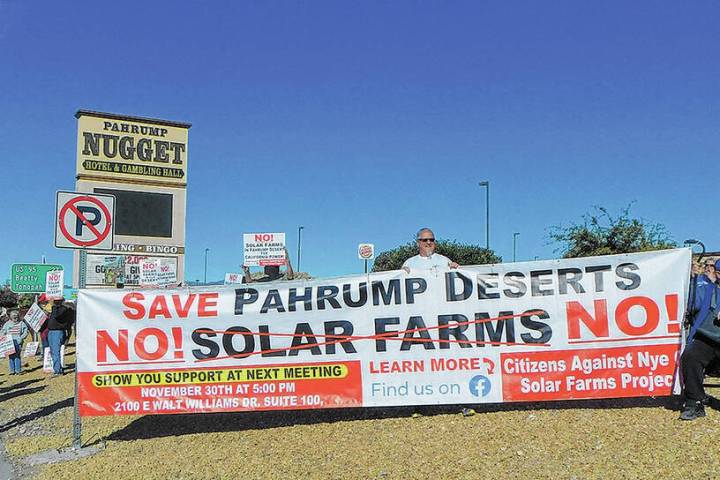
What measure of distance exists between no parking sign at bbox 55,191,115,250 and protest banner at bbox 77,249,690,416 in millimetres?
644

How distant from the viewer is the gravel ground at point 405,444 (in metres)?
5.71

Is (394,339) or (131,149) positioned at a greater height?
(131,149)

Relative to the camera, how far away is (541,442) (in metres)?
6.29

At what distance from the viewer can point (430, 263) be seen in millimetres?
7797

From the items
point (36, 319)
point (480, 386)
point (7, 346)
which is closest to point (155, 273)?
point (36, 319)

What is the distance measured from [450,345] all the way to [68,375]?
35.5ft

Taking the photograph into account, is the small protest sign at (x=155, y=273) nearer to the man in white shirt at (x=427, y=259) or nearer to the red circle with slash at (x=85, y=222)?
the red circle with slash at (x=85, y=222)

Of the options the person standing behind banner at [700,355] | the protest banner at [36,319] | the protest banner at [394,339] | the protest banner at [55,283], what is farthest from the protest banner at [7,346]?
the person standing behind banner at [700,355]

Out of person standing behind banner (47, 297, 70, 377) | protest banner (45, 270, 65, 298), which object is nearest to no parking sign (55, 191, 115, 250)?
person standing behind banner (47, 297, 70, 377)

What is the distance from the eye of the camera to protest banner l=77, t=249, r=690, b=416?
725 cm

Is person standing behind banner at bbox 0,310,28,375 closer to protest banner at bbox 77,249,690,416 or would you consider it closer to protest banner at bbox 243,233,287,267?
protest banner at bbox 243,233,287,267

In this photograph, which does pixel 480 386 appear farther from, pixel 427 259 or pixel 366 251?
pixel 366 251

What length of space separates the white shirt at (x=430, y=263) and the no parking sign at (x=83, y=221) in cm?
378

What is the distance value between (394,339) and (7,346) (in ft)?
41.9
